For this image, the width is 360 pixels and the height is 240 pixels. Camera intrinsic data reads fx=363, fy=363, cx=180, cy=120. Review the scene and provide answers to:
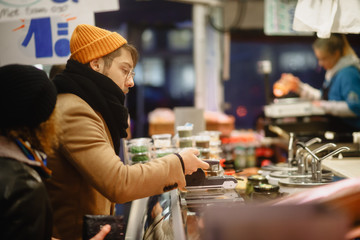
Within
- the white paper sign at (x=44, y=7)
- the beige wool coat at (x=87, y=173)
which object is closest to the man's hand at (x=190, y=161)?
the beige wool coat at (x=87, y=173)

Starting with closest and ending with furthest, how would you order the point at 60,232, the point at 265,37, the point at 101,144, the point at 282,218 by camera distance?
1. the point at 282,218
2. the point at 101,144
3. the point at 60,232
4. the point at 265,37

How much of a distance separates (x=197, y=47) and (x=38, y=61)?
3878mm

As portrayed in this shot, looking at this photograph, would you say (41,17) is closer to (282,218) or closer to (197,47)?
(282,218)

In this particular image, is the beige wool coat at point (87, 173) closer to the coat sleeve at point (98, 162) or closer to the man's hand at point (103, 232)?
the coat sleeve at point (98, 162)

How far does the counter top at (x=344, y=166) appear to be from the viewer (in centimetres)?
270

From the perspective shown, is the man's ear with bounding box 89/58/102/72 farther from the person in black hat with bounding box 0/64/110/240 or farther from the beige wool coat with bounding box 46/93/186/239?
the person in black hat with bounding box 0/64/110/240

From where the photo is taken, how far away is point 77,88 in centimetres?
185

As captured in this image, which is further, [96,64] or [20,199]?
[96,64]

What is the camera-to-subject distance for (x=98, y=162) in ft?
5.44

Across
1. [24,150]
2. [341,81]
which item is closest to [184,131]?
[24,150]

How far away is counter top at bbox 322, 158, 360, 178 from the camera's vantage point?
A: 2.70 meters

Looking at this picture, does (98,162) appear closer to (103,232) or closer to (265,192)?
(103,232)

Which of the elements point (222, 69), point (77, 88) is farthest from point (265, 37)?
point (77, 88)

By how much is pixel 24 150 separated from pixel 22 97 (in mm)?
215
